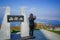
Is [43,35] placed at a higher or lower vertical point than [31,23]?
lower

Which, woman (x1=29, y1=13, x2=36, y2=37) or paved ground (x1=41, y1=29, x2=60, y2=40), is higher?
woman (x1=29, y1=13, x2=36, y2=37)

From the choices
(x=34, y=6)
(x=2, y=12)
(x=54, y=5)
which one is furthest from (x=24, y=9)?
(x=54, y=5)

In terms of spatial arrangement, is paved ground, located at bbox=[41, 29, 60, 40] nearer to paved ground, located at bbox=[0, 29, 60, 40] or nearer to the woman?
paved ground, located at bbox=[0, 29, 60, 40]

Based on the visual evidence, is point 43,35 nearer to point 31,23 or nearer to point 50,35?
point 50,35

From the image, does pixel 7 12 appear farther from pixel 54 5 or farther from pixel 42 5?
pixel 54 5

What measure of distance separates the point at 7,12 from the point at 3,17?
0.24 ft

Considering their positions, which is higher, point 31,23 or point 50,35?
point 31,23

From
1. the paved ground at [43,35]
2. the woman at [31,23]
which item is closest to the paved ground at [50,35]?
the paved ground at [43,35]

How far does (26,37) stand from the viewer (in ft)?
5.13

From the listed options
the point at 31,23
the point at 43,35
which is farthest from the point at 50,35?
the point at 31,23

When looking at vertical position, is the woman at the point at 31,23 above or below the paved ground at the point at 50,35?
above

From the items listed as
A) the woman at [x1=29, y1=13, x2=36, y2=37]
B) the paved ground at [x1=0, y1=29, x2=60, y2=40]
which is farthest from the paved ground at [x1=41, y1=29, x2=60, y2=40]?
the woman at [x1=29, y1=13, x2=36, y2=37]

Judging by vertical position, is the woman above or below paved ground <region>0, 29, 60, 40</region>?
above

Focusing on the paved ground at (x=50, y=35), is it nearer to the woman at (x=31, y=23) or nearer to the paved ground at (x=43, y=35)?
the paved ground at (x=43, y=35)
